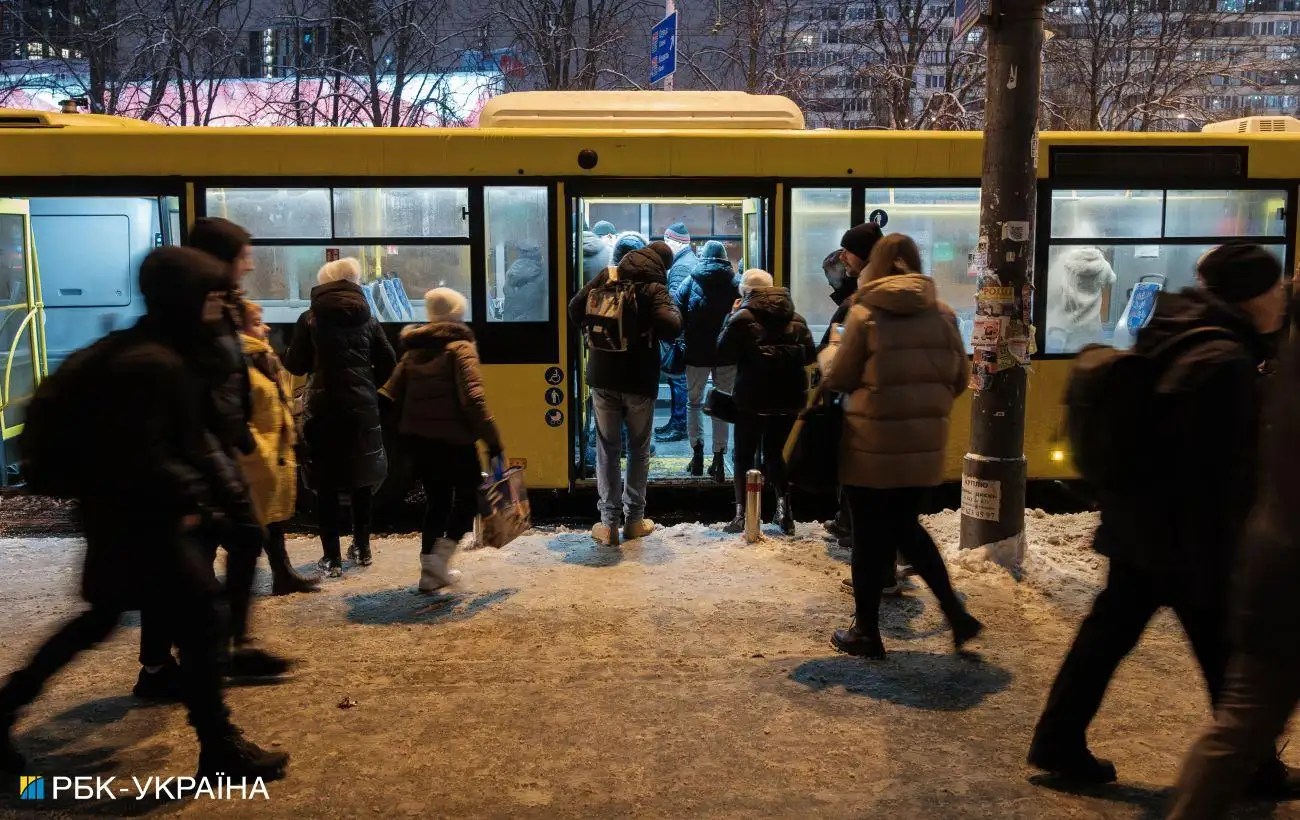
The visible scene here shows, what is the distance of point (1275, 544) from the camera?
107 inches

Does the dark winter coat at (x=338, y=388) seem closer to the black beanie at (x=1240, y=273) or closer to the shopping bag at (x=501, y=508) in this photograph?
the shopping bag at (x=501, y=508)

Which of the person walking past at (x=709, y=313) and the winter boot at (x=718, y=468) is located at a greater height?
the person walking past at (x=709, y=313)

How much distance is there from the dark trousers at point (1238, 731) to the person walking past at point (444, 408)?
11.8 feet

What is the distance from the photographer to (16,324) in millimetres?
9000

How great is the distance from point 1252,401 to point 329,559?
16.1ft

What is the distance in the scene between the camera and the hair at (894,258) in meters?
4.87

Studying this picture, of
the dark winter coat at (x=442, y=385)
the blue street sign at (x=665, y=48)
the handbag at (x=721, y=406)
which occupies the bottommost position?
the handbag at (x=721, y=406)

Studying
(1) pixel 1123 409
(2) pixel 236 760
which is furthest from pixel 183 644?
(1) pixel 1123 409

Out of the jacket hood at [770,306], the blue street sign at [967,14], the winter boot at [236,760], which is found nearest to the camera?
the winter boot at [236,760]

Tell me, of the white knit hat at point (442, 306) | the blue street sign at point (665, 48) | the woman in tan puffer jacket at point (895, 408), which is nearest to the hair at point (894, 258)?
the woman in tan puffer jacket at point (895, 408)

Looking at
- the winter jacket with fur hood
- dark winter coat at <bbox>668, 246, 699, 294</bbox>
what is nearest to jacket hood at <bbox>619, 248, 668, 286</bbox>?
the winter jacket with fur hood

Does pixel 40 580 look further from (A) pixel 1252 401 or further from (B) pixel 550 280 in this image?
(A) pixel 1252 401

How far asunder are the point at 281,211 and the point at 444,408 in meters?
2.86

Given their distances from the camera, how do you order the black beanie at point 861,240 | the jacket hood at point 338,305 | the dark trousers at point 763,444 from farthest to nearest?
the dark trousers at point 763,444 → the jacket hood at point 338,305 → the black beanie at point 861,240
